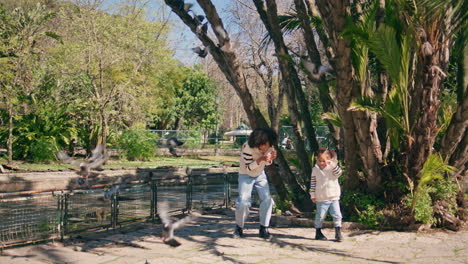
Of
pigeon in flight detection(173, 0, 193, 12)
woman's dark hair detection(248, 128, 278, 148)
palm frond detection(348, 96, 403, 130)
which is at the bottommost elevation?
woman's dark hair detection(248, 128, 278, 148)

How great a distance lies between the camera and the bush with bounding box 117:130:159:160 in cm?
2656

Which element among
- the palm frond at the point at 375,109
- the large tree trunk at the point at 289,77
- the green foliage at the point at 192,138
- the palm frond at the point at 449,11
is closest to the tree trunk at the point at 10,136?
the green foliage at the point at 192,138

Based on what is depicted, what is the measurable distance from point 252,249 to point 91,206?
9.37ft

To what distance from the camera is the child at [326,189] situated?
707 centimetres

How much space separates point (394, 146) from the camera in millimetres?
7762

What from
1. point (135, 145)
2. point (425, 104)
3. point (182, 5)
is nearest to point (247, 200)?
point (425, 104)

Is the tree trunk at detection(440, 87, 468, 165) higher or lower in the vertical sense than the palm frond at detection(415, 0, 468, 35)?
lower

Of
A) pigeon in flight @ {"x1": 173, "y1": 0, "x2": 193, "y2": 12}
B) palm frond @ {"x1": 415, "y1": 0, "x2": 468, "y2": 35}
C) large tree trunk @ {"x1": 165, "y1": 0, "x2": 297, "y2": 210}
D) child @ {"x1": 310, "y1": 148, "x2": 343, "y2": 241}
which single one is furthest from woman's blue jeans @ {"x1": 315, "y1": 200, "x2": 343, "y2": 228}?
pigeon in flight @ {"x1": 173, "y1": 0, "x2": 193, "y2": 12}

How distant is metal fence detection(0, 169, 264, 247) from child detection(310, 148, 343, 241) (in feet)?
10.5

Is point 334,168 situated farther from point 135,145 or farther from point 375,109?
point 135,145

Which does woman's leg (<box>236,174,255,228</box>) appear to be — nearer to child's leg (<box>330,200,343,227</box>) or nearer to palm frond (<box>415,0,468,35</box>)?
child's leg (<box>330,200,343,227</box>)

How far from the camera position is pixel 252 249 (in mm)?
6594

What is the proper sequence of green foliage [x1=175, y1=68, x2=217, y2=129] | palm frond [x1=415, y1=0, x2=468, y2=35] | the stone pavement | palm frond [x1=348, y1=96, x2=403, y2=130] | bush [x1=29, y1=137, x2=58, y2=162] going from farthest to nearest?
green foliage [x1=175, y1=68, x2=217, y2=129] → bush [x1=29, y1=137, x2=58, y2=162] → palm frond [x1=348, y1=96, x2=403, y2=130] → the stone pavement → palm frond [x1=415, y1=0, x2=468, y2=35]

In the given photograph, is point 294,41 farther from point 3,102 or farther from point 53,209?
point 53,209
